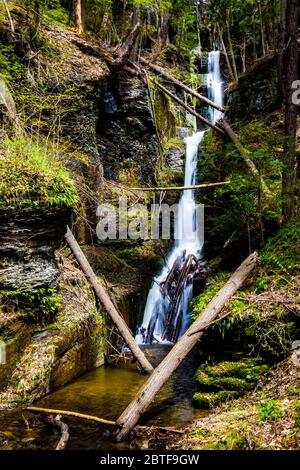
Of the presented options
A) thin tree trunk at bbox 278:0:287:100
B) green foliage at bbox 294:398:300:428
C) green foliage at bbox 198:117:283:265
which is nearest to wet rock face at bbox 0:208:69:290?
green foliage at bbox 198:117:283:265

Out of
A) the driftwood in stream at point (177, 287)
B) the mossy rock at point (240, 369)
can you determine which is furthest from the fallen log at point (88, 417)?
the driftwood in stream at point (177, 287)

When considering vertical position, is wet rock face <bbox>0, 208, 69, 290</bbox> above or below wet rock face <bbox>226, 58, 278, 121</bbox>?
below

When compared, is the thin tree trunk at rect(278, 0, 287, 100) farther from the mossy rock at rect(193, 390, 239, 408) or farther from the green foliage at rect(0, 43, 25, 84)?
the mossy rock at rect(193, 390, 239, 408)

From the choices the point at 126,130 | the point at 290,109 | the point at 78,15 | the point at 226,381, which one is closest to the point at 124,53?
the point at 78,15

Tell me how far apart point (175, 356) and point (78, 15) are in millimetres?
11965

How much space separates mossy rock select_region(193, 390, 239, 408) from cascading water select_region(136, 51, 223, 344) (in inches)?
169

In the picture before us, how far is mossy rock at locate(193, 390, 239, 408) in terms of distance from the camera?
5.70 meters

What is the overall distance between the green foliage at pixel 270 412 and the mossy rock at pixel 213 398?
1087 millimetres

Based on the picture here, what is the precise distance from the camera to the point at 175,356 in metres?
6.02

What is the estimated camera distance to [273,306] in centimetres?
622

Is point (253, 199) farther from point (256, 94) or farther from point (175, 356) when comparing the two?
point (256, 94)

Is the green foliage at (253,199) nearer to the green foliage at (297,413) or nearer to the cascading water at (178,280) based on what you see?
the cascading water at (178,280)

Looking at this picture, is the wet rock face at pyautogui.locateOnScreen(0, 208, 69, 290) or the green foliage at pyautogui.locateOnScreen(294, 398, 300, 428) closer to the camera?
the green foliage at pyautogui.locateOnScreen(294, 398, 300, 428)
